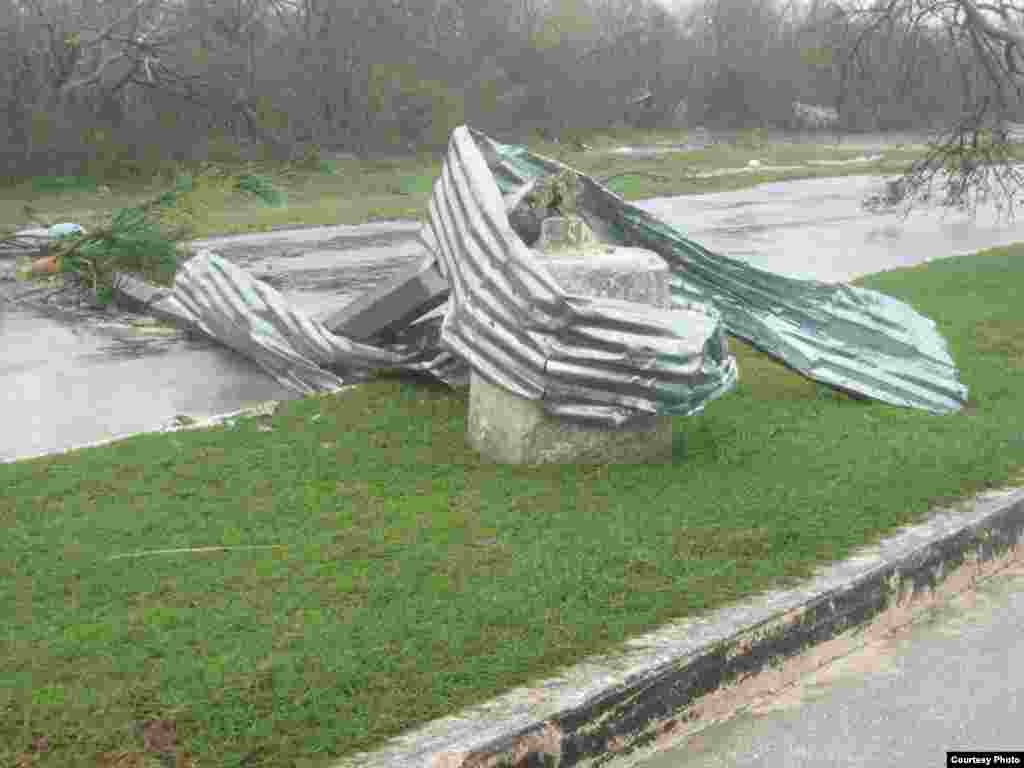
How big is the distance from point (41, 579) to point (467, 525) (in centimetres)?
151

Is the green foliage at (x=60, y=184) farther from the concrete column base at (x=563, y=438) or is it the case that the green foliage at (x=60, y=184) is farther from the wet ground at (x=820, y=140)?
the wet ground at (x=820, y=140)

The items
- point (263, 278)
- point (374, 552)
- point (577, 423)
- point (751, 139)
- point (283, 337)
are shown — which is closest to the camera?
point (374, 552)

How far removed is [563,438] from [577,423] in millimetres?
114

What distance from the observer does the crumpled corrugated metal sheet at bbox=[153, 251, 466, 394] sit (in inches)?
288

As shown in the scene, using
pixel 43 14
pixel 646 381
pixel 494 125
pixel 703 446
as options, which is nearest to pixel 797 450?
pixel 703 446

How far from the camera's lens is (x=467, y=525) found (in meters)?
4.85

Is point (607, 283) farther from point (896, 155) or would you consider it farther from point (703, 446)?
point (896, 155)

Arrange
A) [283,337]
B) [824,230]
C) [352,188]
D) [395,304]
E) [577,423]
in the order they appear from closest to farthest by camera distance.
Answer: [577,423] < [395,304] < [283,337] < [824,230] < [352,188]

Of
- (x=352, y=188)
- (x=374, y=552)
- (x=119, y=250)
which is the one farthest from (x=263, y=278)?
(x=352, y=188)

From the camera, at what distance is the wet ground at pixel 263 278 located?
24.9 ft

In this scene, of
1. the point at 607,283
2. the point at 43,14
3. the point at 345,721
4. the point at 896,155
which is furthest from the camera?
the point at 896,155

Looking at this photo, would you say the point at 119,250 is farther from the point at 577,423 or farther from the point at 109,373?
the point at 577,423

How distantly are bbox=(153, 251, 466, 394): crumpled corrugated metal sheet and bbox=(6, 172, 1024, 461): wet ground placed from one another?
8.2 inches

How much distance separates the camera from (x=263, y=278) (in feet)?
41.8
